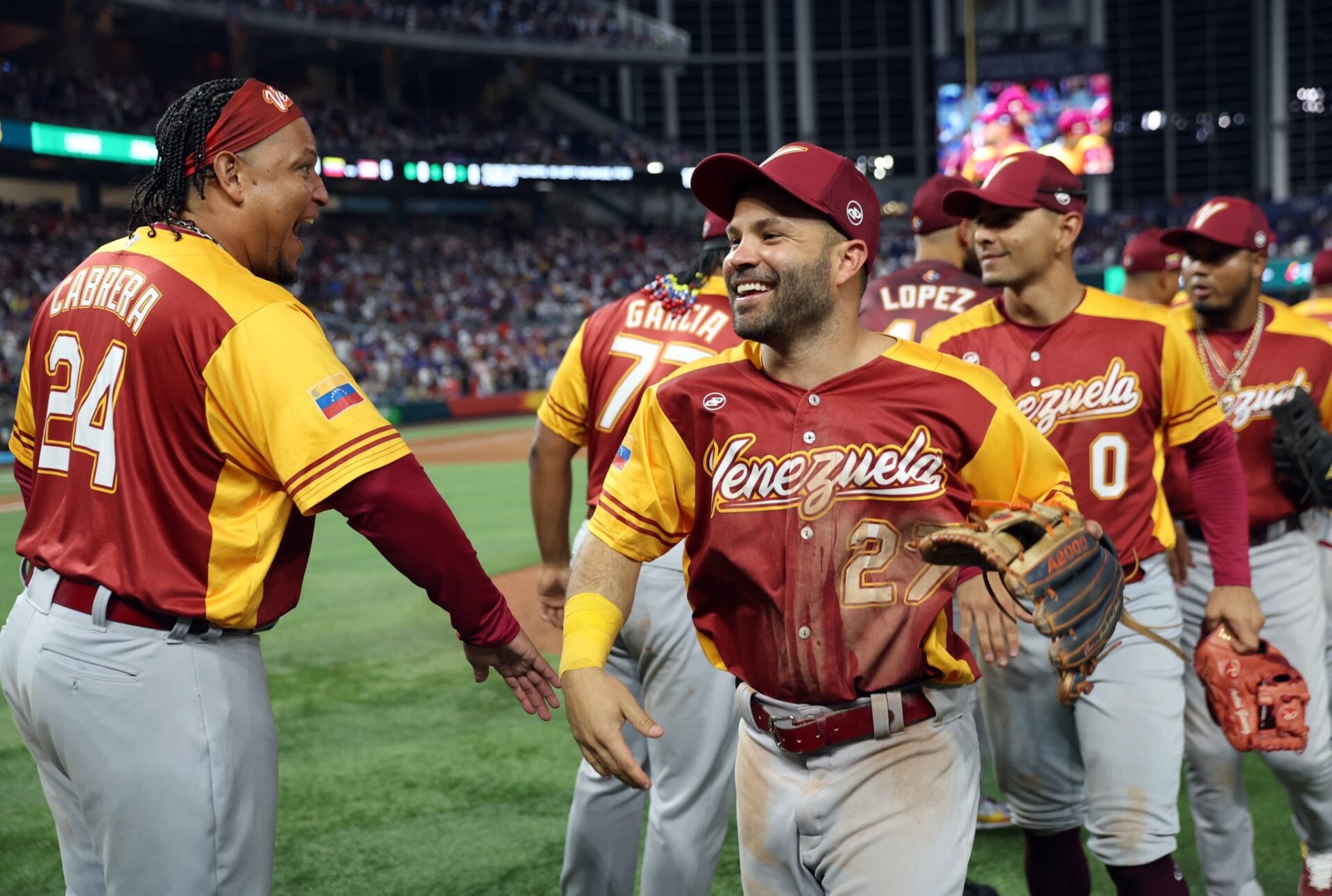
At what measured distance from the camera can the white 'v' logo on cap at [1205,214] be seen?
4.27 metres

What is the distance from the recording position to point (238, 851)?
2502 mm

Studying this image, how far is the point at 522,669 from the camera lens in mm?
2742

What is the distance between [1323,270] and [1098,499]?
3.95 m

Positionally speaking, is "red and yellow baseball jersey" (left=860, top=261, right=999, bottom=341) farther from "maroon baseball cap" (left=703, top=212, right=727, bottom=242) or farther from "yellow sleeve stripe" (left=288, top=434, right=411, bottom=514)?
"yellow sleeve stripe" (left=288, top=434, right=411, bottom=514)

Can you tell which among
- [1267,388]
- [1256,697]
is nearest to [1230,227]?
[1267,388]

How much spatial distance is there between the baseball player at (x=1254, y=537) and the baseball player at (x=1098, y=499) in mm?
460

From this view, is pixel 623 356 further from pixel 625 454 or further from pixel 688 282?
pixel 625 454

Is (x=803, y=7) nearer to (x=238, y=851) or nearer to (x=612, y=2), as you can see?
(x=612, y=2)

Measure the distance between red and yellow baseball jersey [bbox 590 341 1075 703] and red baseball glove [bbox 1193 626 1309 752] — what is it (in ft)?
4.28

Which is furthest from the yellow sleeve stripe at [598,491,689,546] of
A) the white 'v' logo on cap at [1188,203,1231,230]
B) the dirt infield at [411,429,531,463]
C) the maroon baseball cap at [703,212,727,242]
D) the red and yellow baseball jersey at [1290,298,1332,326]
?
the dirt infield at [411,429,531,463]

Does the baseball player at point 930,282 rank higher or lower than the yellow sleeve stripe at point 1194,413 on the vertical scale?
higher

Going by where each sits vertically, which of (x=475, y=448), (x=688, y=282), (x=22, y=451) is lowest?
(x=475, y=448)

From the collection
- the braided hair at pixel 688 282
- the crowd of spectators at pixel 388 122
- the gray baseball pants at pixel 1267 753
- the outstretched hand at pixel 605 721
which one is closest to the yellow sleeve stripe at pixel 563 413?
the braided hair at pixel 688 282

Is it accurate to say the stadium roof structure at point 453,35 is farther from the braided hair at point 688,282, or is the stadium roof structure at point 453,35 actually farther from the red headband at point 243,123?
the red headband at point 243,123
